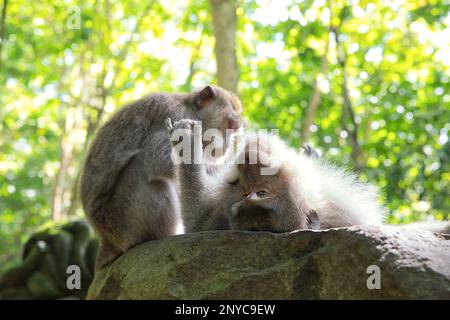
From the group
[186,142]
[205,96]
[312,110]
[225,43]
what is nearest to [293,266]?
[186,142]

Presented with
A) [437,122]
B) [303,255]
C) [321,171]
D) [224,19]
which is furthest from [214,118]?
[437,122]

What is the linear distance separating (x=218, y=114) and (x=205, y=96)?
0.87 ft

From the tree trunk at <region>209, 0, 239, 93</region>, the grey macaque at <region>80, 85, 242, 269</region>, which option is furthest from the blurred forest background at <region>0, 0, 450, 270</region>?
the grey macaque at <region>80, 85, 242, 269</region>

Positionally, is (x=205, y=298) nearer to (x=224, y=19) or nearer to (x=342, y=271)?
(x=342, y=271)

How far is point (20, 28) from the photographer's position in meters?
16.3

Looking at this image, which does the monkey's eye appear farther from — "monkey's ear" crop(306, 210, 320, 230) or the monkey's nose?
"monkey's ear" crop(306, 210, 320, 230)

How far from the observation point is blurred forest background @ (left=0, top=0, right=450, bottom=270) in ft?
43.1

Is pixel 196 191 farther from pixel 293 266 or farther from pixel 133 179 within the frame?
pixel 293 266

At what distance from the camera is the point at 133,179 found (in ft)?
19.5

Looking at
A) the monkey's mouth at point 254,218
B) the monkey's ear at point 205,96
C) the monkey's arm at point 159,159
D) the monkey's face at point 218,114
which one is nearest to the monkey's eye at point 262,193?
the monkey's mouth at point 254,218

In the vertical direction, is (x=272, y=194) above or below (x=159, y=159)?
below

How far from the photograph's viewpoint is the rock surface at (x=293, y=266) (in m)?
3.68

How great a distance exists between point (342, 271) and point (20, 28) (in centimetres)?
1458

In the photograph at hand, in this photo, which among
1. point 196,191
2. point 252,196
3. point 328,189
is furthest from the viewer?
point 328,189
